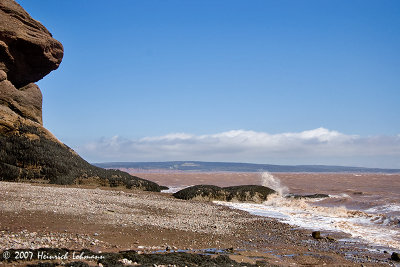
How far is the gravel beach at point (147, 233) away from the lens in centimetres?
894

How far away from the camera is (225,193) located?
25125mm

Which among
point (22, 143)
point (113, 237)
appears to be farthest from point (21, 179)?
point (113, 237)

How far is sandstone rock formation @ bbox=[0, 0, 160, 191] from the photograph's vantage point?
844 inches

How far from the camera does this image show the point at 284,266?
855 centimetres

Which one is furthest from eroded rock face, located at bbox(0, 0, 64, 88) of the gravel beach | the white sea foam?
the white sea foam

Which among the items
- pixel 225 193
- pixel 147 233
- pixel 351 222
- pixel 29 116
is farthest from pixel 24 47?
pixel 351 222

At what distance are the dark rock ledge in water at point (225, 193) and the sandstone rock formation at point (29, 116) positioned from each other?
151 inches

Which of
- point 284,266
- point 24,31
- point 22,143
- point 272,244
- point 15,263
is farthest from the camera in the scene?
point 24,31

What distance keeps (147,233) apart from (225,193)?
14.8 m

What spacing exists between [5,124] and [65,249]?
16998 millimetres

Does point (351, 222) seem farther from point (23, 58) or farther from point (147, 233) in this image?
point (23, 58)

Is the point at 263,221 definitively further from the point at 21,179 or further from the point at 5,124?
the point at 5,124

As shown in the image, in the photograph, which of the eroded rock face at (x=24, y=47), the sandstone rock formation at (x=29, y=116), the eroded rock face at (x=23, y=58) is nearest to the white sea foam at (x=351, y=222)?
the sandstone rock formation at (x=29, y=116)

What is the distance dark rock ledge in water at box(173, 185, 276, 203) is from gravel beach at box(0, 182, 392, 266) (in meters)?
8.54
